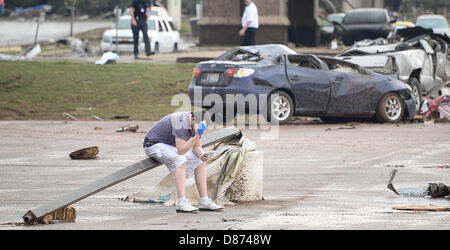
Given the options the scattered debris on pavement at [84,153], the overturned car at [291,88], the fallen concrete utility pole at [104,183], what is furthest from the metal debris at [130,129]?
the fallen concrete utility pole at [104,183]

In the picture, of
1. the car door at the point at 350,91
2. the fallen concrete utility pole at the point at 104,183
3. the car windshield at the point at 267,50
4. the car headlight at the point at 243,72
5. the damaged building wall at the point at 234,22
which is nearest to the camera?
the fallen concrete utility pole at the point at 104,183

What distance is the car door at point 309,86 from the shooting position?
65.4 ft

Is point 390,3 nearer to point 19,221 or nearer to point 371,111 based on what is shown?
point 371,111

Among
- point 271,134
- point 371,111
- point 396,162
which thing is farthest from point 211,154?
point 371,111

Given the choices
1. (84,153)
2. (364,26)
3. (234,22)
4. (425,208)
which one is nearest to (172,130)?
(425,208)

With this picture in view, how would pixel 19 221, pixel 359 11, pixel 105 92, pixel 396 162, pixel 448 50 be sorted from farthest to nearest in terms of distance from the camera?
pixel 359 11 → pixel 448 50 → pixel 105 92 → pixel 396 162 → pixel 19 221

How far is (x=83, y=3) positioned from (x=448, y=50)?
56131 millimetres

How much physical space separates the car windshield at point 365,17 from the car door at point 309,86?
20430 millimetres

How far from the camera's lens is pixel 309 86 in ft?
65.7

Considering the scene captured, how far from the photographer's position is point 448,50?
84.4 ft

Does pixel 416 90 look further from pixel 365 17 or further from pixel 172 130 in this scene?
pixel 365 17

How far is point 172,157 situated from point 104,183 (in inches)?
26.2

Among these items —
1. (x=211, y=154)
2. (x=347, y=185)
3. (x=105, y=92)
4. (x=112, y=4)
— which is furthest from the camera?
(x=112, y=4)

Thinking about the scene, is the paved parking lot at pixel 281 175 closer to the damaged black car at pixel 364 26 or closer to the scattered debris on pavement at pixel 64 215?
the scattered debris on pavement at pixel 64 215
